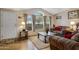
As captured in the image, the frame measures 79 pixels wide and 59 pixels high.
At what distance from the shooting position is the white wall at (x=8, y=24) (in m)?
3.31

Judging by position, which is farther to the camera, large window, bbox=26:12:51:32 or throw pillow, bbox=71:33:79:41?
large window, bbox=26:12:51:32

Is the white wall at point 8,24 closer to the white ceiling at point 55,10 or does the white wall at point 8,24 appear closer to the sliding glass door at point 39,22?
the sliding glass door at point 39,22

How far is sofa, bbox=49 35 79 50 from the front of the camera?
3.22m

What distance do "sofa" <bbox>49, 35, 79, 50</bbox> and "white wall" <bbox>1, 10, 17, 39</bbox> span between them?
0.72 metres

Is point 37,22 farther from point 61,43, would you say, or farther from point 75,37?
point 75,37

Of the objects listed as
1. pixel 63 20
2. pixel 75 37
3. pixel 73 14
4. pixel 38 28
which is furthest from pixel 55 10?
pixel 75 37

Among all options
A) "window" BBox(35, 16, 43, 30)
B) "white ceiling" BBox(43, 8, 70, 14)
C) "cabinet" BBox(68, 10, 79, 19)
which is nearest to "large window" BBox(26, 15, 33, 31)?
"window" BBox(35, 16, 43, 30)

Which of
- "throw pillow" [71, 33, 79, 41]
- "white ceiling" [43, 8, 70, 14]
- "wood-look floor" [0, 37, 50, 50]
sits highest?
"white ceiling" [43, 8, 70, 14]

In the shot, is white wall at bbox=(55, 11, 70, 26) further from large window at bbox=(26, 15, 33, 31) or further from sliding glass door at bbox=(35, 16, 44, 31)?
large window at bbox=(26, 15, 33, 31)

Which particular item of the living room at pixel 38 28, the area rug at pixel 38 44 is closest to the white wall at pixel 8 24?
the living room at pixel 38 28

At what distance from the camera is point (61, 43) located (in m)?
3.30

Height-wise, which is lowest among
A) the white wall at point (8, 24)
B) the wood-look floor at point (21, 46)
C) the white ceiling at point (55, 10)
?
the wood-look floor at point (21, 46)

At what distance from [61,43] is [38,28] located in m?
0.52
